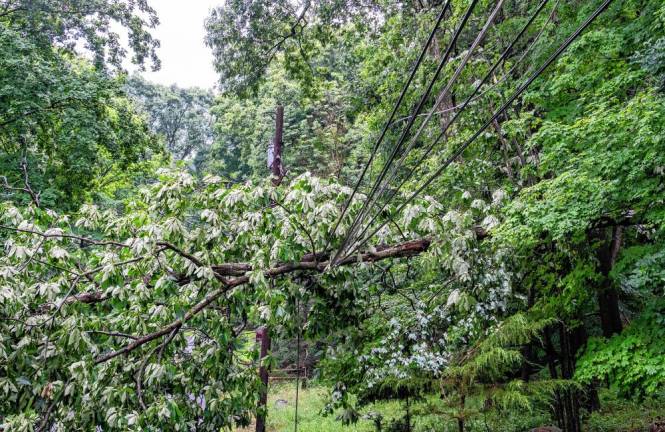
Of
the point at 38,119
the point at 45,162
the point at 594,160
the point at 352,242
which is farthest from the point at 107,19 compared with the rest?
the point at 594,160

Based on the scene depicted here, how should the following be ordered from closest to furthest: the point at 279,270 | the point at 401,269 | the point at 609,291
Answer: the point at 279,270 < the point at 609,291 < the point at 401,269

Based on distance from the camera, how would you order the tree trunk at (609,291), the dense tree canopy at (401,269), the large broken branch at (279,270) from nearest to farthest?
the dense tree canopy at (401,269)
the large broken branch at (279,270)
the tree trunk at (609,291)

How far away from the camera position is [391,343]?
530 centimetres

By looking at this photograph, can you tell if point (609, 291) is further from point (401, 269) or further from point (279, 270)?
point (279, 270)

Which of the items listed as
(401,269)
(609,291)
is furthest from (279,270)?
(609,291)

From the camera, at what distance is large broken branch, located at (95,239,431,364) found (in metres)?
3.70

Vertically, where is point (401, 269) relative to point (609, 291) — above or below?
above

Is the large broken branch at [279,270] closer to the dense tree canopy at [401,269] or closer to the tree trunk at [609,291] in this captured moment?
the dense tree canopy at [401,269]

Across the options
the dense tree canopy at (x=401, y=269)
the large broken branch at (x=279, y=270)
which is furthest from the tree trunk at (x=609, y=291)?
the large broken branch at (x=279, y=270)

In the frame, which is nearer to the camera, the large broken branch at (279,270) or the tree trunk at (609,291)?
the large broken branch at (279,270)

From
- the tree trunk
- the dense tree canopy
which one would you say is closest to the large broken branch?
the dense tree canopy

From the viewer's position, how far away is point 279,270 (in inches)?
167

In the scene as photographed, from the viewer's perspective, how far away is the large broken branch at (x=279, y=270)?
370 cm

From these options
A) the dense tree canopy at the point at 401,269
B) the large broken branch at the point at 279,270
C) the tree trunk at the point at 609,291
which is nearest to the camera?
the dense tree canopy at the point at 401,269
